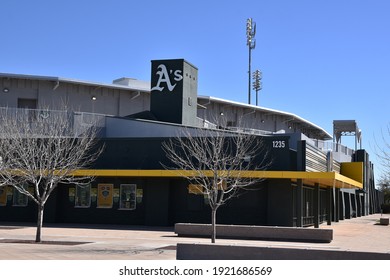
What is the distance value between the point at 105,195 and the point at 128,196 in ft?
4.55

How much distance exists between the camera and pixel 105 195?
32.4 meters

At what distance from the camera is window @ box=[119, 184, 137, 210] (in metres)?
31.9

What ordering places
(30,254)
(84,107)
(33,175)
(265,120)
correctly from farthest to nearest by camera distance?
(265,120), (84,107), (33,175), (30,254)

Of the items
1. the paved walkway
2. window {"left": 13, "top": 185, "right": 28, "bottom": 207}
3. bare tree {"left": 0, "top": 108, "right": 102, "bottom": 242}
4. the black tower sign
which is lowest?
the paved walkway

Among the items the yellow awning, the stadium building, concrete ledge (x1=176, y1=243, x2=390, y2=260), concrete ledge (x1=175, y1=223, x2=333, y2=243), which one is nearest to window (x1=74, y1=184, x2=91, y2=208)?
the stadium building

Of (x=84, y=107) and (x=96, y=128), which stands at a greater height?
(x=84, y=107)

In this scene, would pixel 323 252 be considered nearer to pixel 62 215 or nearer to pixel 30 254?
pixel 30 254

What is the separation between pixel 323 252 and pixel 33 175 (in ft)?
41.6

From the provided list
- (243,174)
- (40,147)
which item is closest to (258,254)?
(243,174)

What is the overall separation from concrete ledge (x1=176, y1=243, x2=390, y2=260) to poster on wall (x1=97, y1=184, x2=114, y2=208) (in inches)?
741

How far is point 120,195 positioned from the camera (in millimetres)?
32188

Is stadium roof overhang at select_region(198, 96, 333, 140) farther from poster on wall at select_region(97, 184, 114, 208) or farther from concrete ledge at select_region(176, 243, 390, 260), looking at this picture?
concrete ledge at select_region(176, 243, 390, 260)
